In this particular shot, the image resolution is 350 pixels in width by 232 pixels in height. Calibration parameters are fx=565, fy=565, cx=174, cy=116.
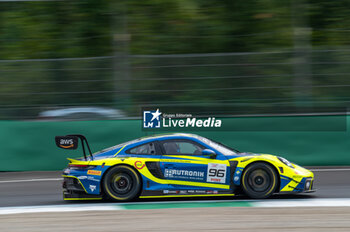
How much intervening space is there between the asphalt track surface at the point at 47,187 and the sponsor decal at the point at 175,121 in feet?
8.18

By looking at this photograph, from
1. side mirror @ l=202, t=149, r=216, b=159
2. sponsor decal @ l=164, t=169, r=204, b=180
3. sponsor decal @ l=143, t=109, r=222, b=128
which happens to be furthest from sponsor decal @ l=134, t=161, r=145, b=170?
sponsor decal @ l=143, t=109, r=222, b=128

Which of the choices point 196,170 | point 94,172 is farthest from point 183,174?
point 94,172

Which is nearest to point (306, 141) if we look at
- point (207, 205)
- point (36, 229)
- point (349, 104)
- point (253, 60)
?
point (349, 104)

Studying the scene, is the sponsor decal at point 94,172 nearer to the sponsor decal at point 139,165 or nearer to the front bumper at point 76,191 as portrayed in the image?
the front bumper at point 76,191

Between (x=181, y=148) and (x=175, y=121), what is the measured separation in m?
5.21

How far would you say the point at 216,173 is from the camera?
27.6 ft

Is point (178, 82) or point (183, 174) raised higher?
point (178, 82)

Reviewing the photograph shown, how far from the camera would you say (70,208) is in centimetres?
826

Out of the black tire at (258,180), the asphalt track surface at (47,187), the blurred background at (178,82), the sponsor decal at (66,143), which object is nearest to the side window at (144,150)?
the asphalt track surface at (47,187)

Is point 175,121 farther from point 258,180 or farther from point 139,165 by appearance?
point 258,180

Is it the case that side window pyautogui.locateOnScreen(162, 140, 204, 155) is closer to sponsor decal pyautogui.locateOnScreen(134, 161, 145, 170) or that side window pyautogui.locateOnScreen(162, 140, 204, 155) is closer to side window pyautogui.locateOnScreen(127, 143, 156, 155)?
side window pyautogui.locateOnScreen(127, 143, 156, 155)

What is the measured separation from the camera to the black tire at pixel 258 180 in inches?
332

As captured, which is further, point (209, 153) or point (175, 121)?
point (175, 121)

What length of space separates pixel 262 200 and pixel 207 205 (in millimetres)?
868
